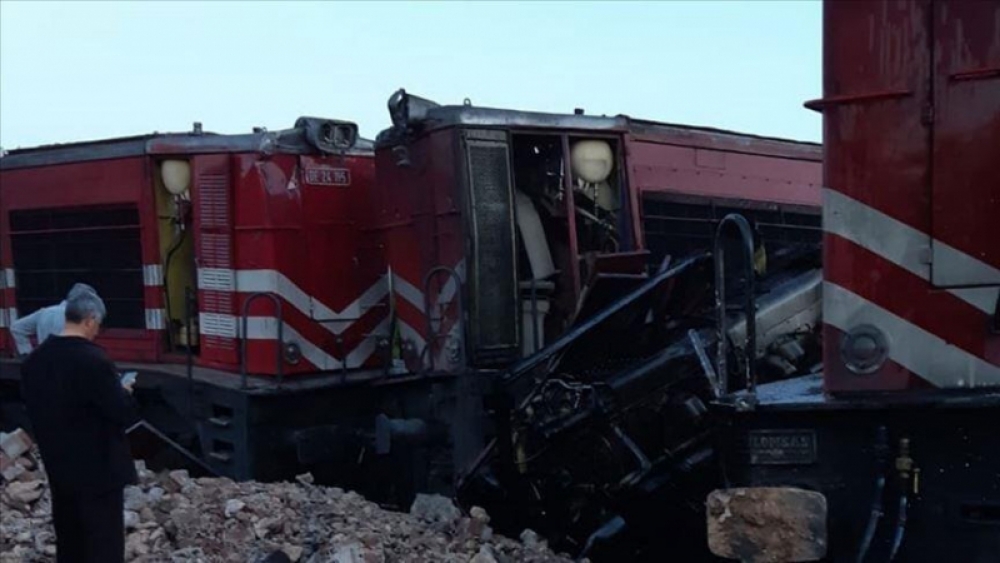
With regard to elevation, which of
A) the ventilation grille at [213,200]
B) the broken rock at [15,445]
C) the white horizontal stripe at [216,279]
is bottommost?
the broken rock at [15,445]

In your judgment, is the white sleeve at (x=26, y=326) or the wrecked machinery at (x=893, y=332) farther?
the white sleeve at (x=26, y=326)

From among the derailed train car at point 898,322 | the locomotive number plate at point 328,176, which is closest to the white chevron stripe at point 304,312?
the locomotive number plate at point 328,176

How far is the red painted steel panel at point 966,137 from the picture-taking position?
364cm

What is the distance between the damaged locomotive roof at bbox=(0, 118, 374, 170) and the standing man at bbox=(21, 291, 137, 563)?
13.6 feet

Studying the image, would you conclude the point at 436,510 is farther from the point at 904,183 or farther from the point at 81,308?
the point at 904,183

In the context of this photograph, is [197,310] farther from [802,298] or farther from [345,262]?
[802,298]

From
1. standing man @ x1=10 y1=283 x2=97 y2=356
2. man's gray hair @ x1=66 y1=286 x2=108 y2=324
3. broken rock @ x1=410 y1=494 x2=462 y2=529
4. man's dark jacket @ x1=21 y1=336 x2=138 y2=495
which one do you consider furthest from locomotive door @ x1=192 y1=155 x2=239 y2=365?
man's dark jacket @ x1=21 y1=336 x2=138 y2=495

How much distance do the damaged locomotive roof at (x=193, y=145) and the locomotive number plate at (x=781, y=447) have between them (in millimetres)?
5945

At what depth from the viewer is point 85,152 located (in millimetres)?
10375

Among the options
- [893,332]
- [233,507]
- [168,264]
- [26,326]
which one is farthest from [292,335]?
[893,332]

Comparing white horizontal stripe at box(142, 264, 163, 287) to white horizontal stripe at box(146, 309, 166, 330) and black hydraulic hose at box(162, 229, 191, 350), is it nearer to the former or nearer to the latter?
black hydraulic hose at box(162, 229, 191, 350)

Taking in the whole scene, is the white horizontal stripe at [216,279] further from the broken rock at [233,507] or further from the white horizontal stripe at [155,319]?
the broken rock at [233,507]

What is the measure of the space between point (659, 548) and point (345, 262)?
161 inches

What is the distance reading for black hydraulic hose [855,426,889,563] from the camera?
3.65m
